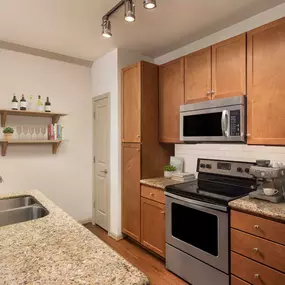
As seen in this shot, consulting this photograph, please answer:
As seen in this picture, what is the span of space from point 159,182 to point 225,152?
82cm

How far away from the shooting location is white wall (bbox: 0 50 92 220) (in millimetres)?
2922

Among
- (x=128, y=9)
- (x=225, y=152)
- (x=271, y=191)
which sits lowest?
(x=271, y=191)

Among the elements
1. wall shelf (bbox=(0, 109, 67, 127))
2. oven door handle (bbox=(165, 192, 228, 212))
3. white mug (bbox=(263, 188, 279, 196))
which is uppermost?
wall shelf (bbox=(0, 109, 67, 127))

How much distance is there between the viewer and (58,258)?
91 centimetres

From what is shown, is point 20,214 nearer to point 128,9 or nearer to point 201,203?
point 201,203

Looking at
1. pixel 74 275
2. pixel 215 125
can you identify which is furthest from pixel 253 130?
pixel 74 275

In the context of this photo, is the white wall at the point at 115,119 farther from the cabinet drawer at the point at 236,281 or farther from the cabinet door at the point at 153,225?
the cabinet drawer at the point at 236,281

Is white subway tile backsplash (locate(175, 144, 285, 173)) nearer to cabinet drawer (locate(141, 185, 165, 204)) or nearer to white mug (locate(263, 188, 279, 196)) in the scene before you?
white mug (locate(263, 188, 279, 196))

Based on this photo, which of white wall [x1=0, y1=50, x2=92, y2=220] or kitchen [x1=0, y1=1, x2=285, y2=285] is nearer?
kitchen [x1=0, y1=1, x2=285, y2=285]

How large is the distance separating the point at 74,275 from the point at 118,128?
233 centimetres

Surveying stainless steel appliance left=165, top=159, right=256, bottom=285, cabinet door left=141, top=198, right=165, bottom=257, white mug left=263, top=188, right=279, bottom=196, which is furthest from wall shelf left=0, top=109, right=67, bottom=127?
white mug left=263, top=188, right=279, bottom=196

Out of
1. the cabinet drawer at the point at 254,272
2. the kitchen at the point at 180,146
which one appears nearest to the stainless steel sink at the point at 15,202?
A: the kitchen at the point at 180,146

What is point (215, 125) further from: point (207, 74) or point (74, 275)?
point (74, 275)

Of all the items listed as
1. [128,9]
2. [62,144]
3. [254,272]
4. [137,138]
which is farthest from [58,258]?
[62,144]
